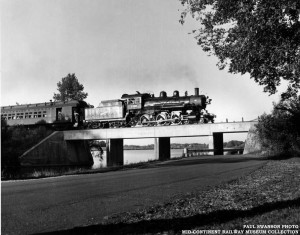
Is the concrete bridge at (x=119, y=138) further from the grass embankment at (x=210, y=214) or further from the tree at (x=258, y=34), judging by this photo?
the grass embankment at (x=210, y=214)

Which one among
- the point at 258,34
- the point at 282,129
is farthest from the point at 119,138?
the point at 258,34

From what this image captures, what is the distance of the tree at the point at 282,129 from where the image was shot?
2892 centimetres

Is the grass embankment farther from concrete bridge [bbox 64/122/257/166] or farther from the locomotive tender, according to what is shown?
the locomotive tender

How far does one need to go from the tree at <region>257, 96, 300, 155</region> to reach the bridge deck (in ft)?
16.2

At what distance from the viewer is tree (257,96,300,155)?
94.9 ft

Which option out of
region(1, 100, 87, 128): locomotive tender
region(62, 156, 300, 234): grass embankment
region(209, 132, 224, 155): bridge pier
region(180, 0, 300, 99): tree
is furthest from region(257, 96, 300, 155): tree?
region(1, 100, 87, 128): locomotive tender

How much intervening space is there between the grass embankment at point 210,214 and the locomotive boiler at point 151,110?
28.4 metres

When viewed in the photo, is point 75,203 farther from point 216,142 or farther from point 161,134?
point 216,142

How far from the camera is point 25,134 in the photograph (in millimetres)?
47000

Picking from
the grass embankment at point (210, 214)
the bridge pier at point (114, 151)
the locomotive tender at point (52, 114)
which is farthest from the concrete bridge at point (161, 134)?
the grass embankment at point (210, 214)

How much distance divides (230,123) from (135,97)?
1170cm

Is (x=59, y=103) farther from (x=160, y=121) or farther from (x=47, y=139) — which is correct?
(x=160, y=121)

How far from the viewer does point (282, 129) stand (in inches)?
1180

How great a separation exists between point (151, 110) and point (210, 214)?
109 ft
